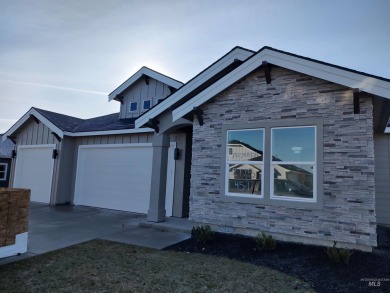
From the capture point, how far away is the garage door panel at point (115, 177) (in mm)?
11031

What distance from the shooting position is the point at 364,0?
7.77m

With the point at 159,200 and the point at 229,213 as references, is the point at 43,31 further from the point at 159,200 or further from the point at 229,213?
the point at 229,213

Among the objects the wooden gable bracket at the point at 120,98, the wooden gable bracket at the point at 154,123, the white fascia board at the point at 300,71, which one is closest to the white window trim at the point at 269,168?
the white fascia board at the point at 300,71

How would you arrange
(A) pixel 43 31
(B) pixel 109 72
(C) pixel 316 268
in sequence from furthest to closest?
1. (B) pixel 109 72
2. (A) pixel 43 31
3. (C) pixel 316 268

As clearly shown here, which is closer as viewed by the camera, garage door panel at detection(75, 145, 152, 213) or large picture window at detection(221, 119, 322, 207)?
large picture window at detection(221, 119, 322, 207)

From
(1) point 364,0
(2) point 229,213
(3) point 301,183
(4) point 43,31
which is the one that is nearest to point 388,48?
(1) point 364,0

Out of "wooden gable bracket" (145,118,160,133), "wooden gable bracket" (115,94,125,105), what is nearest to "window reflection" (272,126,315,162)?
"wooden gable bracket" (145,118,160,133)

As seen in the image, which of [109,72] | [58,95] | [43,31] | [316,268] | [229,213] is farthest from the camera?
[58,95]

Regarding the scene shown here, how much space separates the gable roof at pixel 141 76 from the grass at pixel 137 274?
7.50 meters

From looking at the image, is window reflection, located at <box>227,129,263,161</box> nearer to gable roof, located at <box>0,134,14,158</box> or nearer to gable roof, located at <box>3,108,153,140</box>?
gable roof, located at <box>3,108,153,140</box>

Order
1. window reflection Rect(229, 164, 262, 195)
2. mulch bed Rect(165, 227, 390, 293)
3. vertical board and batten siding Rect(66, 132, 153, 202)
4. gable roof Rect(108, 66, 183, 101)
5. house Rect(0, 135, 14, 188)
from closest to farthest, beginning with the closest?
mulch bed Rect(165, 227, 390, 293)
window reflection Rect(229, 164, 262, 195)
vertical board and batten siding Rect(66, 132, 153, 202)
gable roof Rect(108, 66, 183, 101)
house Rect(0, 135, 14, 188)

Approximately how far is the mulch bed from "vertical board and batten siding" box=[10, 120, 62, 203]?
27.9 ft

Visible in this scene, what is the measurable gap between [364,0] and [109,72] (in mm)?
8826

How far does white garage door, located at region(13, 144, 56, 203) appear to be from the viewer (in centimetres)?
1302
